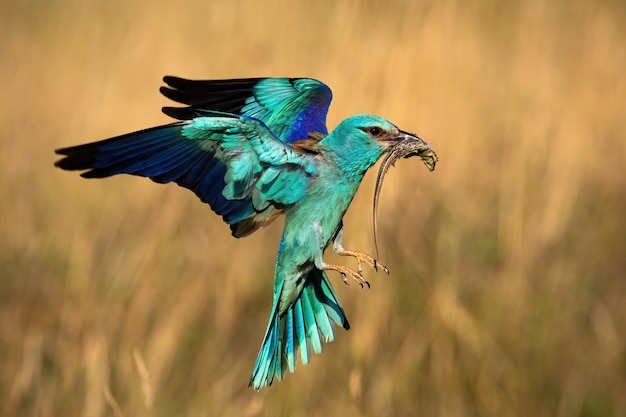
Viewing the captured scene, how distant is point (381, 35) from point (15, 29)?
4211 millimetres

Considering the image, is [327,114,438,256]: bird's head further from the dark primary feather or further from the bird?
the dark primary feather

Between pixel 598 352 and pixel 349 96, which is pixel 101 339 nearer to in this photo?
pixel 349 96

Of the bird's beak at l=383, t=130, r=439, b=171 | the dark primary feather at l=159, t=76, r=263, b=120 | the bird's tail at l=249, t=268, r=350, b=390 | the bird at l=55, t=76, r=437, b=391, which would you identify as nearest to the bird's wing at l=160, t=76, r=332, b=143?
the dark primary feather at l=159, t=76, r=263, b=120

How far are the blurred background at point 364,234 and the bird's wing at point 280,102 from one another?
71 cm

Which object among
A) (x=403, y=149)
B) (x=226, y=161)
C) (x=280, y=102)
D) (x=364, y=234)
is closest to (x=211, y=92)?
(x=280, y=102)

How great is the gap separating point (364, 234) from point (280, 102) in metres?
1.50

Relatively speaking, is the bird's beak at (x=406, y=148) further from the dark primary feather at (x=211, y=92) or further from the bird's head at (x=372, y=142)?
the dark primary feather at (x=211, y=92)

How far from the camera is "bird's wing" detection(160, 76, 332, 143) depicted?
8.25 feet

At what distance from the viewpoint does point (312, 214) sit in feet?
6.69

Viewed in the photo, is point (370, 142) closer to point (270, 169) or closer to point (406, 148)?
point (406, 148)

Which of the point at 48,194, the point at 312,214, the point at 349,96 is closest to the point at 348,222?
the point at 349,96

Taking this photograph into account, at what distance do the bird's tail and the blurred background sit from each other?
47 centimetres

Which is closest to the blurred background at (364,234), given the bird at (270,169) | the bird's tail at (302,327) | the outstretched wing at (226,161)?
the bird's tail at (302,327)

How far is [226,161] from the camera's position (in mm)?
1981
